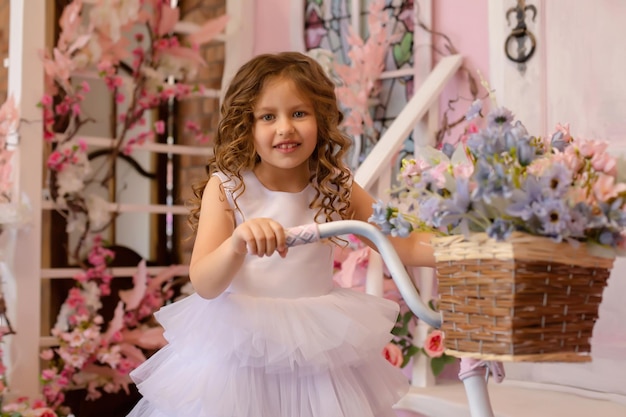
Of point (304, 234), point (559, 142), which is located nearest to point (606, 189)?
point (559, 142)

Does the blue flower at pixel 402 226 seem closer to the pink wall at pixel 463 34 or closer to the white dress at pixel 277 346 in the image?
the white dress at pixel 277 346

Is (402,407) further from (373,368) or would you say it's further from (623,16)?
(623,16)

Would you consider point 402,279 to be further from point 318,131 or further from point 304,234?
point 318,131

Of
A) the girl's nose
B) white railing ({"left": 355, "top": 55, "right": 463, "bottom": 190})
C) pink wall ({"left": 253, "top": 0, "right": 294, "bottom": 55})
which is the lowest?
the girl's nose

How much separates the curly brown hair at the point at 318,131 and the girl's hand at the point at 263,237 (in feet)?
1.28

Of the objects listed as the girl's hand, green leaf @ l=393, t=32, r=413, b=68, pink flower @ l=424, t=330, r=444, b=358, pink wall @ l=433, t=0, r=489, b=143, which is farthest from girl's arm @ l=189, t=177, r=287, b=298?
green leaf @ l=393, t=32, r=413, b=68

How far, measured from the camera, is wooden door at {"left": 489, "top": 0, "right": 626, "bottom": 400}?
8.20 ft

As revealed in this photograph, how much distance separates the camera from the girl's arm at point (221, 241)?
1337 mm

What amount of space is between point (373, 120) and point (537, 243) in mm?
2231

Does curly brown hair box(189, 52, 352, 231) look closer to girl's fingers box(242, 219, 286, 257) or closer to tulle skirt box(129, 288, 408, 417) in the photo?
tulle skirt box(129, 288, 408, 417)

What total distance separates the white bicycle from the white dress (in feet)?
0.98

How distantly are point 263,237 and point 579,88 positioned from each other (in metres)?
1.63

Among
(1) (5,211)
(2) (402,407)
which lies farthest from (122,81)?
(2) (402,407)

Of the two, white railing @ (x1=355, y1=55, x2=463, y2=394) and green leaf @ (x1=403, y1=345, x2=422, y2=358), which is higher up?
white railing @ (x1=355, y1=55, x2=463, y2=394)
